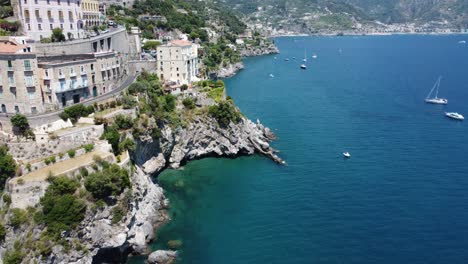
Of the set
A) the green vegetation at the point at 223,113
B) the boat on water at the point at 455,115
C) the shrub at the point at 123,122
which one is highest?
the shrub at the point at 123,122

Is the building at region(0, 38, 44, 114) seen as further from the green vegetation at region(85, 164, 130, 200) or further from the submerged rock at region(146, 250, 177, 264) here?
the submerged rock at region(146, 250, 177, 264)

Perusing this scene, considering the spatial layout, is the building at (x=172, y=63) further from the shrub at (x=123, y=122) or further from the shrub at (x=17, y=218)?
the shrub at (x=17, y=218)

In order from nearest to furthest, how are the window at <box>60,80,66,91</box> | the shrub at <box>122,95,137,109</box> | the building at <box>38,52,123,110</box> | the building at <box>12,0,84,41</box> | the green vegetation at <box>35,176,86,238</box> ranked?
the green vegetation at <box>35,176,86,238</box> < the building at <box>38,52,123,110</box> < the window at <box>60,80,66,91</box> < the shrub at <box>122,95,137,109</box> < the building at <box>12,0,84,41</box>

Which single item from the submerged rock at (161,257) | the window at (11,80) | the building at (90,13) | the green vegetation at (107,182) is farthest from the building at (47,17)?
the submerged rock at (161,257)

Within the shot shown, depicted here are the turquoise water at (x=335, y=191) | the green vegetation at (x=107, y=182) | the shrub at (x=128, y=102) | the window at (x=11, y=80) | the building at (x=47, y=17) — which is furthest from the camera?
the building at (x=47, y=17)

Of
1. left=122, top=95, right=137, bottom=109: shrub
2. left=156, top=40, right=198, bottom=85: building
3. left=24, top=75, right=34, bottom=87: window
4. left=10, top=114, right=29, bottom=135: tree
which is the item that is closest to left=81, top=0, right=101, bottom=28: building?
left=156, top=40, right=198, bottom=85: building

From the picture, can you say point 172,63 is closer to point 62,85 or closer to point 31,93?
point 62,85

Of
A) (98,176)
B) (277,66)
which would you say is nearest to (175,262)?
(98,176)
